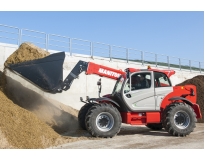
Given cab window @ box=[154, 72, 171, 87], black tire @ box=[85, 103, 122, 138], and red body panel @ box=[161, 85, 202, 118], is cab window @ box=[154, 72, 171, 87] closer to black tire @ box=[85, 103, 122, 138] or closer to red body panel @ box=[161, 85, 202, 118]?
red body panel @ box=[161, 85, 202, 118]

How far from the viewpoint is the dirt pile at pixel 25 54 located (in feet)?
36.8

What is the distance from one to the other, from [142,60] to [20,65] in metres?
13.0

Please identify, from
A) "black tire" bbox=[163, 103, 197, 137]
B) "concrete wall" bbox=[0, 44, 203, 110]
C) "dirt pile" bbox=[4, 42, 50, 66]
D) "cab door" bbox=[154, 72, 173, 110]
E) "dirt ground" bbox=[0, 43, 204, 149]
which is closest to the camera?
"dirt ground" bbox=[0, 43, 204, 149]

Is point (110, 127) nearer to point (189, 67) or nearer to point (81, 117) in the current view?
point (81, 117)

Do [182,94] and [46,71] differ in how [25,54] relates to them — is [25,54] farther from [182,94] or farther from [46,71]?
[182,94]

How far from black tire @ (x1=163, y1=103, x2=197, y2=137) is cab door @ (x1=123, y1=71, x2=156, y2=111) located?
62 centimetres

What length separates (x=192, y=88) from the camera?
11000 millimetres

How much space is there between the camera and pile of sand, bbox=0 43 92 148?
314 inches

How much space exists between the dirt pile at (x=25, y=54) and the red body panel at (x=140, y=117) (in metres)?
4.44

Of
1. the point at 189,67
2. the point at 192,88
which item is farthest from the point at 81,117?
the point at 189,67

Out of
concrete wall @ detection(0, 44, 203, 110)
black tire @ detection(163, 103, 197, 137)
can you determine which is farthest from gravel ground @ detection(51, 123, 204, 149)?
concrete wall @ detection(0, 44, 203, 110)

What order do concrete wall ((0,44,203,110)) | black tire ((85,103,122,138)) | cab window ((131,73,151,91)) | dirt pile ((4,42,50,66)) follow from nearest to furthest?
black tire ((85,103,122,138)) < cab window ((131,73,151,91)) < dirt pile ((4,42,50,66)) < concrete wall ((0,44,203,110))

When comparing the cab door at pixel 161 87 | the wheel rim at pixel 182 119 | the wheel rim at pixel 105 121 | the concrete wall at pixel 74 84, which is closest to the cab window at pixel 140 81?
the cab door at pixel 161 87

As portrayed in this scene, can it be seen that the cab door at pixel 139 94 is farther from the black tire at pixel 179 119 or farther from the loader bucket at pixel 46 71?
the loader bucket at pixel 46 71
